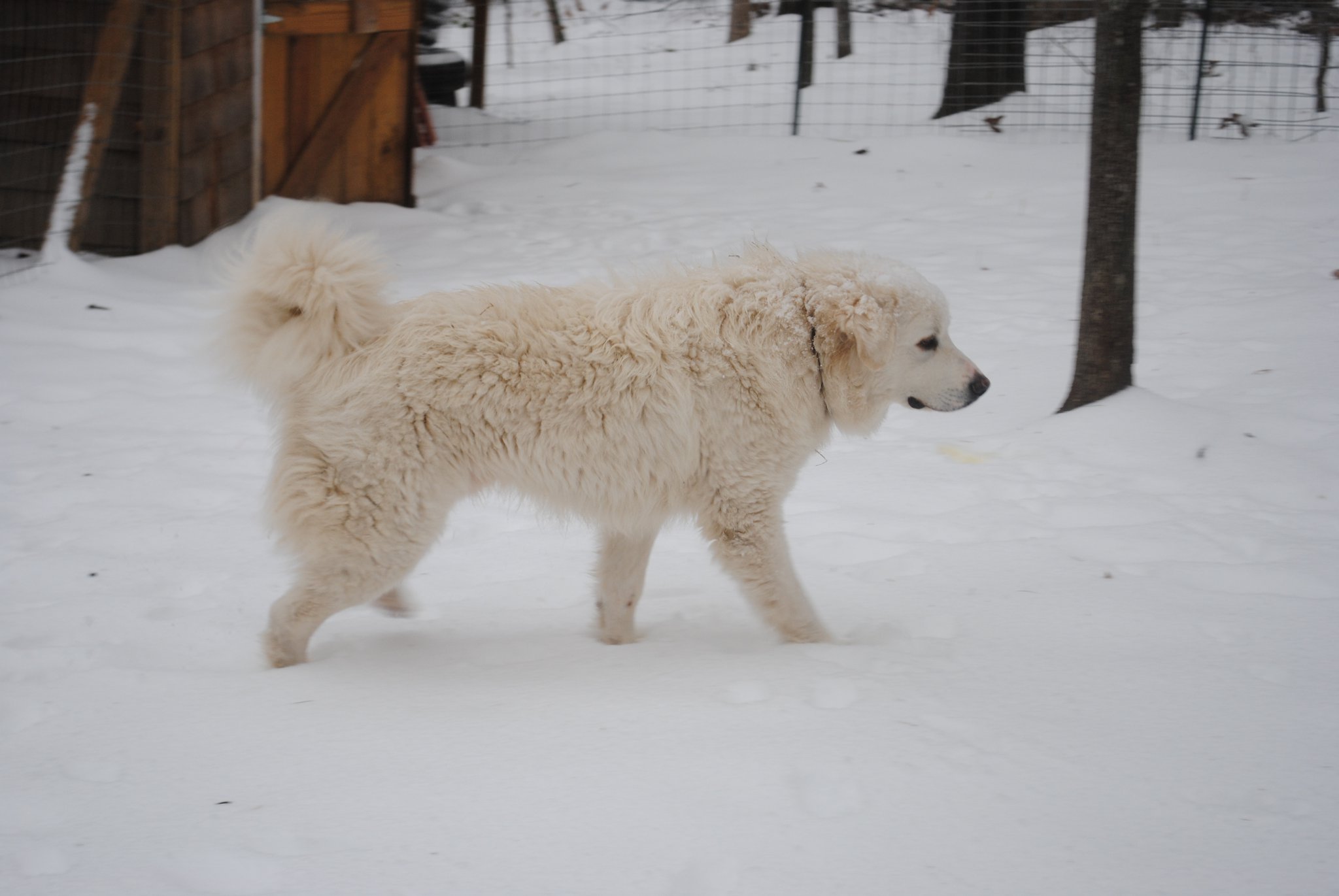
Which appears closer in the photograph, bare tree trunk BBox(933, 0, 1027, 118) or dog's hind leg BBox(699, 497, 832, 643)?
dog's hind leg BBox(699, 497, 832, 643)

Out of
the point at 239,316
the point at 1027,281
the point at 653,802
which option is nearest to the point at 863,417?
the point at 653,802

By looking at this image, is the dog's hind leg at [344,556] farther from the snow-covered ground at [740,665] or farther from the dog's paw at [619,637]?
the dog's paw at [619,637]

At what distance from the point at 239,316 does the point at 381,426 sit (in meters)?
0.63

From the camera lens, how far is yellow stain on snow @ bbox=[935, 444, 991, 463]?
5152 mm

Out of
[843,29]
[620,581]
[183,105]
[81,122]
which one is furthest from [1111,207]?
[843,29]

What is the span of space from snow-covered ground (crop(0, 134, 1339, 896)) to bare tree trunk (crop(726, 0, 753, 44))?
1215cm

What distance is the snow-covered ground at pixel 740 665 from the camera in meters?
2.27

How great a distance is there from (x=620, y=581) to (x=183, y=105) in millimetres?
5977

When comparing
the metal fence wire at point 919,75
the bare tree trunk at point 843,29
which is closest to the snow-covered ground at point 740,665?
the metal fence wire at point 919,75

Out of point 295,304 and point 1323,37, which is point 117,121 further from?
point 1323,37

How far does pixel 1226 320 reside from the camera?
6.59 metres

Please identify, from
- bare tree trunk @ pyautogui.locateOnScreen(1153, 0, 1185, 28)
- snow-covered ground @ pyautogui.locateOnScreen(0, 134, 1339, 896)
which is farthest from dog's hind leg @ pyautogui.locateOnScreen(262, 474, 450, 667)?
bare tree trunk @ pyautogui.locateOnScreen(1153, 0, 1185, 28)

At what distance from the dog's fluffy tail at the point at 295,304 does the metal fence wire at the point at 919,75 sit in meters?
9.28

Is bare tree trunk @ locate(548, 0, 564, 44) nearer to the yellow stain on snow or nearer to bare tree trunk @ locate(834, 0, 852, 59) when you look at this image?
bare tree trunk @ locate(834, 0, 852, 59)
